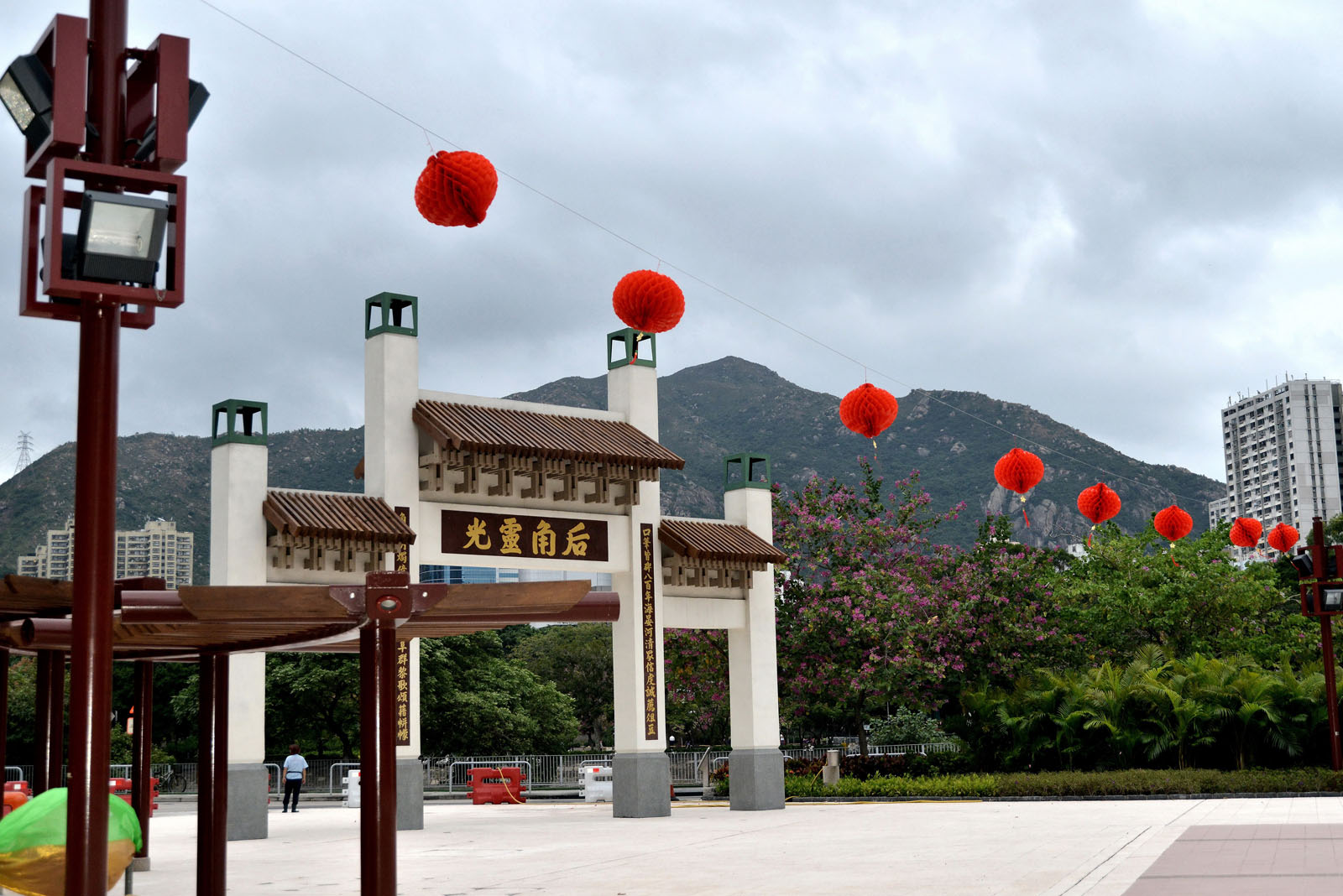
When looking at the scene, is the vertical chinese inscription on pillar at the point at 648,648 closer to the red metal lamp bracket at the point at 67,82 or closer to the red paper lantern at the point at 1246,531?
the red paper lantern at the point at 1246,531

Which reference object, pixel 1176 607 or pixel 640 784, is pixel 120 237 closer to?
pixel 640 784

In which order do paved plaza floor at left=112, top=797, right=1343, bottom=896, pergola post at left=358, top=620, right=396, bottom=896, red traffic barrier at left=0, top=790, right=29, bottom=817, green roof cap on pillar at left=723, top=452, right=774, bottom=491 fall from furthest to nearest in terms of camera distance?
1. green roof cap on pillar at left=723, top=452, right=774, bottom=491
2. paved plaza floor at left=112, top=797, right=1343, bottom=896
3. red traffic barrier at left=0, top=790, right=29, bottom=817
4. pergola post at left=358, top=620, right=396, bottom=896

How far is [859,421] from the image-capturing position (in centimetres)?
1602

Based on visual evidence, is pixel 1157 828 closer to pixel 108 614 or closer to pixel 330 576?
pixel 330 576

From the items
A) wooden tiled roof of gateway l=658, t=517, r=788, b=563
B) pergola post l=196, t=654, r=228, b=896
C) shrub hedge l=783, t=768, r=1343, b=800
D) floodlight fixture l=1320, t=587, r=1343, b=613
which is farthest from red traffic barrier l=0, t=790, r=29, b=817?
floodlight fixture l=1320, t=587, r=1343, b=613

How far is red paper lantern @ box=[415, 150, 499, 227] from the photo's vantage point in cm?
1188

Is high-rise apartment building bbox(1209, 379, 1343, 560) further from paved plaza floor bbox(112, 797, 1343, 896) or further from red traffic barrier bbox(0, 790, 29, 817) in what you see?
red traffic barrier bbox(0, 790, 29, 817)

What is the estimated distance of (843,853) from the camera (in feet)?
41.4

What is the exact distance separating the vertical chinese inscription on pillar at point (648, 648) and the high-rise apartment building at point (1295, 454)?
97.4 m

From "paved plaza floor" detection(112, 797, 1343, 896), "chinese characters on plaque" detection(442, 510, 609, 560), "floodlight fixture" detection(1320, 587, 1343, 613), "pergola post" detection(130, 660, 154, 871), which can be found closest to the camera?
"paved plaza floor" detection(112, 797, 1343, 896)

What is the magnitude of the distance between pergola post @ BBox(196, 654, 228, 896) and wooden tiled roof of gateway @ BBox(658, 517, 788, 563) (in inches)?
471

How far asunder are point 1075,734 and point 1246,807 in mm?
6519

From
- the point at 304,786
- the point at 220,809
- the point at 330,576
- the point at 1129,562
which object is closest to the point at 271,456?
the point at 304,786

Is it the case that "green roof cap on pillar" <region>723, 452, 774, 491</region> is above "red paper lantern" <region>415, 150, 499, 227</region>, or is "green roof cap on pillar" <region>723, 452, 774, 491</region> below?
below
